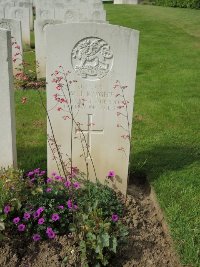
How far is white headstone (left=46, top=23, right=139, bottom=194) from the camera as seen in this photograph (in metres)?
3.41

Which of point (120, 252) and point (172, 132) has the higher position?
point (172, 132)

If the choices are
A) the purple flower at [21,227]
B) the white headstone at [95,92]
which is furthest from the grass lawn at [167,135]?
the purple flower at [21,227]

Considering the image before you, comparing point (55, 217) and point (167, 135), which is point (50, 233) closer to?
point (55, 217)

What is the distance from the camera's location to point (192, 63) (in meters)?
10.0

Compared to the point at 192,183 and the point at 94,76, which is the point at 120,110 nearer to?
the point at 94,76

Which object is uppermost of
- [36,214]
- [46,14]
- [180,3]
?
[180,3]

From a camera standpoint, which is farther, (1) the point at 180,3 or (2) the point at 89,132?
(1) the point at 180,3

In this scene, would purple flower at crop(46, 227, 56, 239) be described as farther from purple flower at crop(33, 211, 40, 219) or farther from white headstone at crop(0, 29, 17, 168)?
white headstone at crop(0, 29, 17, 168)

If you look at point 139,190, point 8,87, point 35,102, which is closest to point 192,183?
point 139,190

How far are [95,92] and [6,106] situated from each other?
844 mm

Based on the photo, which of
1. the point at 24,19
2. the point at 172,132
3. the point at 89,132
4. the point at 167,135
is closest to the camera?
the point at 89,132

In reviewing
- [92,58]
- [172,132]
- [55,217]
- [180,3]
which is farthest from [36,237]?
[180,3]

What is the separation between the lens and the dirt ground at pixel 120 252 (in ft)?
9.91

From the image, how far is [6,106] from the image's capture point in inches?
135
